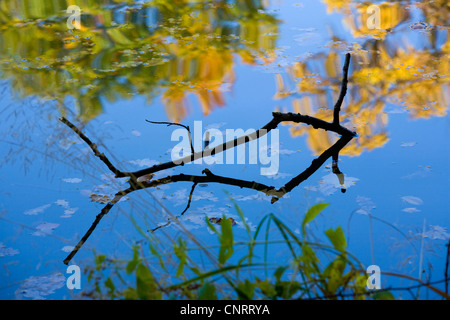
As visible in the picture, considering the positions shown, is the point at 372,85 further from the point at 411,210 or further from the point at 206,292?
the point at 206,292

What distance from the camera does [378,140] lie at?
2.91 meters

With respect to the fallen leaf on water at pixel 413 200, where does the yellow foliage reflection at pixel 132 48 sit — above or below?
above

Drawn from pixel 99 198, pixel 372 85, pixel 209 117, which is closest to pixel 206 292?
pixel 99 198

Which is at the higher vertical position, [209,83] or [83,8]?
[83,8]

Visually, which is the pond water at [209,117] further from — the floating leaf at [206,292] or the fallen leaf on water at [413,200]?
the floating leaf at [206,292]

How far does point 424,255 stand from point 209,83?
205 centimetres

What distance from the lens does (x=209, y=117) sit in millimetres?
3162

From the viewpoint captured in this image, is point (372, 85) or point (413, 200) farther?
point (372, 85)

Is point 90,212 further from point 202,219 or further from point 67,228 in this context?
A: point 202,219

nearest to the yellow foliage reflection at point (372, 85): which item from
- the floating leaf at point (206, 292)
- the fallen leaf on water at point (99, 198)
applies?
the fallen leaf on water at point (99, 198)

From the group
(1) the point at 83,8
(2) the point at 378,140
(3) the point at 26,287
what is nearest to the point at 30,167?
(3) the point at 26,287

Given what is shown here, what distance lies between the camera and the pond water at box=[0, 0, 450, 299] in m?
2.07

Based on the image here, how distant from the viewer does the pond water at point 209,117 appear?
2070 millimetres

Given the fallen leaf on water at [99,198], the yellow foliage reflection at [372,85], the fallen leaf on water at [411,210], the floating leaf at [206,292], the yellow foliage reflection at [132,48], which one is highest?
the floating leaf at [206,292]
